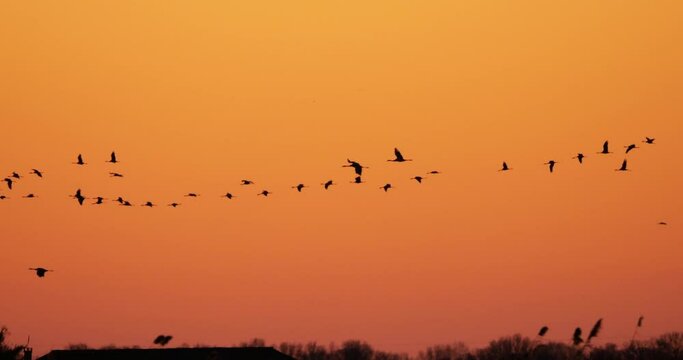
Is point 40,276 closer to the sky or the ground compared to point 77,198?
closer to the ground

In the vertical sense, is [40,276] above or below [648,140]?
below

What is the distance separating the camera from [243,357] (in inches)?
3191

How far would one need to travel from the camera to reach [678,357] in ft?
95.2

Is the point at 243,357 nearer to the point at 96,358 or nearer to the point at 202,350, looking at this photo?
the point at 202,350

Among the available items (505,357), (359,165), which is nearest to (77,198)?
(359,165)

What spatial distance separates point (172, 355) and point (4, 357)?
13588 millimetres

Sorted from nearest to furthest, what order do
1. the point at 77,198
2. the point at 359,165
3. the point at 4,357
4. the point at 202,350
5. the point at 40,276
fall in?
the point at 40,276, the point at 359,165, the point at 77,198, the point at 4,357, the point at 202,350

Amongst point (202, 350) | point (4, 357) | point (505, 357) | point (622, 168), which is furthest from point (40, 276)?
point (202, 350)

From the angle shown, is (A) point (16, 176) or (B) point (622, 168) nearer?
(B) point (622, 168)

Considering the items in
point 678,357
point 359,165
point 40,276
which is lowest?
point 678,357

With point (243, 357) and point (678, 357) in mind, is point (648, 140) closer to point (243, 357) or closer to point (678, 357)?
point (678, 357)

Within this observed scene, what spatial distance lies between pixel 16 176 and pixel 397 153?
18804 millimetres

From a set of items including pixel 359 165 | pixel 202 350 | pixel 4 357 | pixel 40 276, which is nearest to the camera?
pixel 40 276

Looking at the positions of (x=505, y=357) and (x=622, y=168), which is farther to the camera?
(x=622, y=168)
